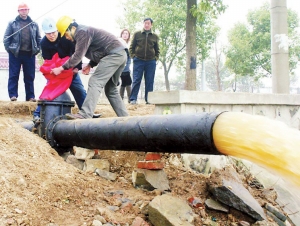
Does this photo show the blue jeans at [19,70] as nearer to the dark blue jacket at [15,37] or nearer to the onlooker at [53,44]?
Answer: the dark blue jacket at [15,37]

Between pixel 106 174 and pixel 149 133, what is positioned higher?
pixel 149 133

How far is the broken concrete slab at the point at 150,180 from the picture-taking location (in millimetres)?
3805

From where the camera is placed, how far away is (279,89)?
684cm

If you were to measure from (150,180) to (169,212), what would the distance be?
0.68 metres

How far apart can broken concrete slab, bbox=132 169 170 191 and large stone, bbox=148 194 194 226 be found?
39 centimetres

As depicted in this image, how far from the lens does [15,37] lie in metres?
7.05

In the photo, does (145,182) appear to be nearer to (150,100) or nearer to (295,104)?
(150,100)

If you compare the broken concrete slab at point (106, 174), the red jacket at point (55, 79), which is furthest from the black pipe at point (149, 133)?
the red jacket at point (55, 79)

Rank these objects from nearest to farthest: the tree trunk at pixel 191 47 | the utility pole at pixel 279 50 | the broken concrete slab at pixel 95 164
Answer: the broken concrete slab at pixel 95 164
the utility pole at pixel 279 50
the tree trunk at pixel 191 47

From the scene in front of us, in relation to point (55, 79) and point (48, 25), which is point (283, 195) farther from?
point (48, 25)

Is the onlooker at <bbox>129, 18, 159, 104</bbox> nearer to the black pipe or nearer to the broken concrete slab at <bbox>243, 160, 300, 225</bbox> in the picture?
the broken concrete slab at <bbox>243, 160, 300, 225</bbox>

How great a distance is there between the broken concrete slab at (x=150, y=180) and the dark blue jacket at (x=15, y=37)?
13.9 feet

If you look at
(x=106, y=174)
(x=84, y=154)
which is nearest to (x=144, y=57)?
(x=84, y=154)

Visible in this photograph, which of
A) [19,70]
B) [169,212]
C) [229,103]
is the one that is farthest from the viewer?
[19,70]
